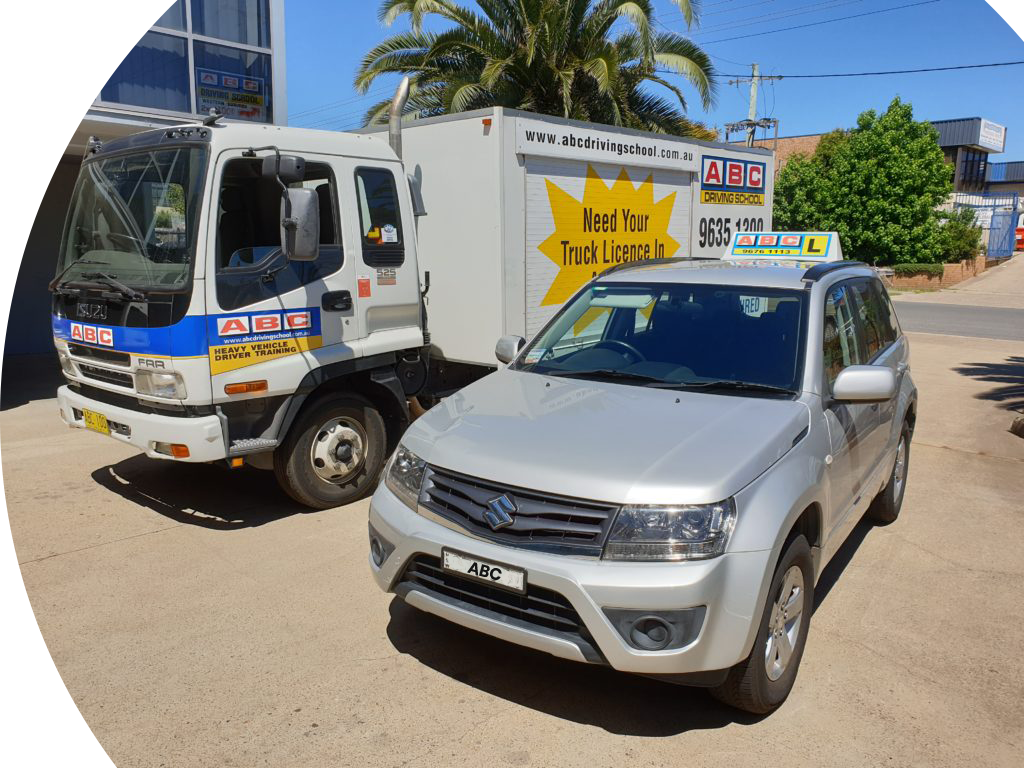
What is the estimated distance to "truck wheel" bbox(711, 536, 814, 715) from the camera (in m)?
3.21

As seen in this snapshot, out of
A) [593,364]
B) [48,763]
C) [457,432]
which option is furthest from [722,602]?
[48,763]

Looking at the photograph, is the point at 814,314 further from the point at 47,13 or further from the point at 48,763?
the point at 47,13

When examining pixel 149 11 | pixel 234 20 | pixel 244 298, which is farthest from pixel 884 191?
pixel 244 298

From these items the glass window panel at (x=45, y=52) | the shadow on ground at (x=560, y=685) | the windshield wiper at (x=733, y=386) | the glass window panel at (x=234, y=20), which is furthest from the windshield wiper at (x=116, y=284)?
the glass window panel at (x=234, y=20)

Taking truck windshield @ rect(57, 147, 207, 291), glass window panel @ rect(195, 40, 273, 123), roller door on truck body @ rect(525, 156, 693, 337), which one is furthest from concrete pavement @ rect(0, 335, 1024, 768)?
glass window panel @ rect(195, 40, 273, 123)

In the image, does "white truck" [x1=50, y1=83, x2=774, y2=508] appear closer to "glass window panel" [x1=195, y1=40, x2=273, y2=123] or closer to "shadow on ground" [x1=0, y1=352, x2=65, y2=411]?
"shadow on ground" [x1=0, y1=352, x2=65, y2=411]

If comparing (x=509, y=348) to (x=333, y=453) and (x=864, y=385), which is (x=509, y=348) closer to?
(x=333, y=453)

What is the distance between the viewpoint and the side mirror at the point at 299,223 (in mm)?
4918

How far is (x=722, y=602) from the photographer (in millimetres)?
2963

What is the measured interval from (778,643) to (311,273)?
12.2 feet

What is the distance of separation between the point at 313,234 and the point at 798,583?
3360mm

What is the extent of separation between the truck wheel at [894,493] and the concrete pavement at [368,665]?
0.20m

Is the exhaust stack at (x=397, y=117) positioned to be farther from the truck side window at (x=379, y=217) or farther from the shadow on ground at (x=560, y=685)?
the shadow on ground at (x=560, y=685)

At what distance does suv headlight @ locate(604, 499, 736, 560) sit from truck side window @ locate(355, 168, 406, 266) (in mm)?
3484
